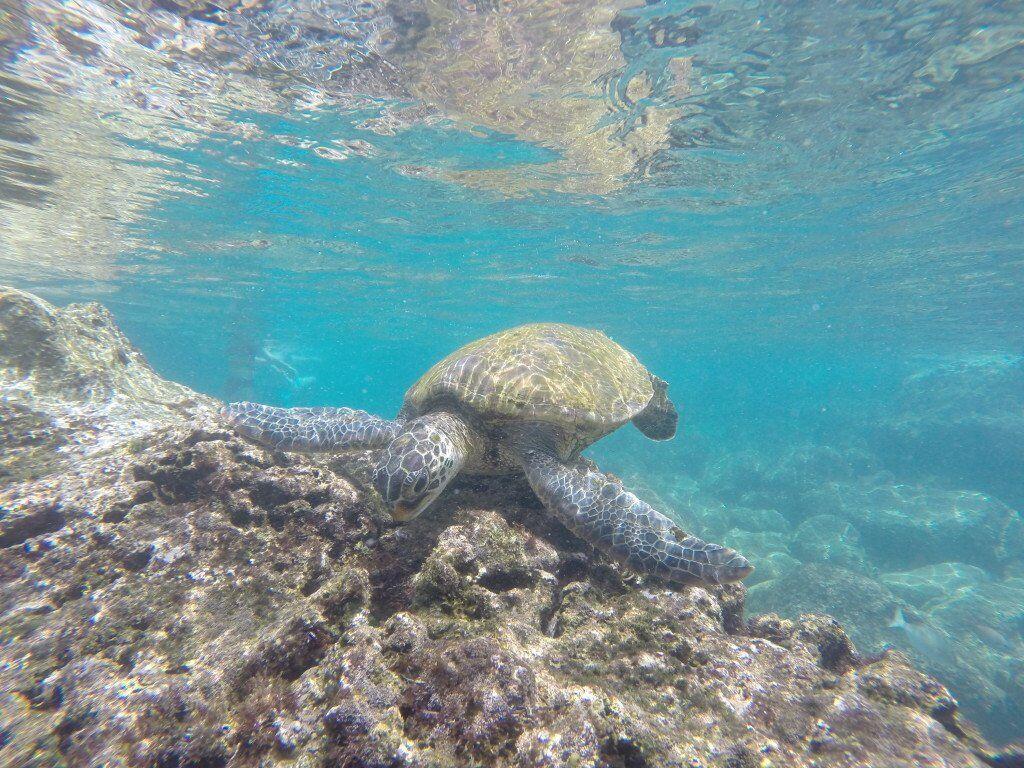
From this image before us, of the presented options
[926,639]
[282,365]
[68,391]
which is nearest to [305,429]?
[68,391]

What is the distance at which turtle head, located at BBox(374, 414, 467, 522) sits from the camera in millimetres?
3338

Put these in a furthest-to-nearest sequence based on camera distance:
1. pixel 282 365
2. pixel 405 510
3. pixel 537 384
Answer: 1. pixel 282 365
2. pixel 537 384
3. pixel 405 510

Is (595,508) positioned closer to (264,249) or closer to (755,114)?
(755,114)

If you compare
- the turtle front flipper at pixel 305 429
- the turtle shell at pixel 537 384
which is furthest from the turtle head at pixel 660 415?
the turtle front flipper at pixel 305 429

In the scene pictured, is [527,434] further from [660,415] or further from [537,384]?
[660,415]

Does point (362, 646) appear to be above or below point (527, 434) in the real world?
below

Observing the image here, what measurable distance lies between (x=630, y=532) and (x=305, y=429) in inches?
129

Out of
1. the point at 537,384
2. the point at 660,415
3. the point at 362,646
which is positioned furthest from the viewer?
the point at 660,415

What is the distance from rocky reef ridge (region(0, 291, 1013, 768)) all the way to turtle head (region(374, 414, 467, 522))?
0.81 feet

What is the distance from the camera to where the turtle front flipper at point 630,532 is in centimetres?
305

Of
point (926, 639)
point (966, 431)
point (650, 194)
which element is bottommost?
point (926, 639)

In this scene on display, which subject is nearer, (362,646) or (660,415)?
(362,646)

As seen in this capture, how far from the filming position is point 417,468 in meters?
3.42

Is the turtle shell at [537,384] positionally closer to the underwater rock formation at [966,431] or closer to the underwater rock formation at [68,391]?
the underwater rock formation at [68,391]
